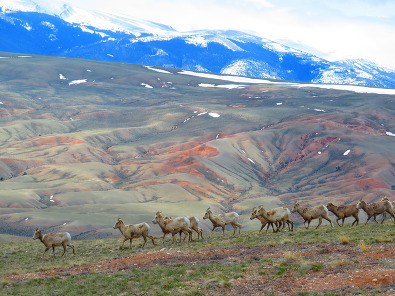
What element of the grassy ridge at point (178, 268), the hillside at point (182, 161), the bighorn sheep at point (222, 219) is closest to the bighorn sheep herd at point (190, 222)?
the bighorn sheep at point (222, 219)

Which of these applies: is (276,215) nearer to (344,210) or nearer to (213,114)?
(344,210)

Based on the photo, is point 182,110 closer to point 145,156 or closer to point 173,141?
point 173,141

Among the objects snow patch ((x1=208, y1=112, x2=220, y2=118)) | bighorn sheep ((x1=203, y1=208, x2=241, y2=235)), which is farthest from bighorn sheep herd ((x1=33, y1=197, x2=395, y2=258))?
snow patch ((x1=208, y1=112, x2=220, y2=118))

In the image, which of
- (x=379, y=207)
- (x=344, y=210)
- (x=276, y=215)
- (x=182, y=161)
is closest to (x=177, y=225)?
(x=276, y=215)

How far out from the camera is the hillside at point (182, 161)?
90062 mm

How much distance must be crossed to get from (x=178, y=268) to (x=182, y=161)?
10506cm

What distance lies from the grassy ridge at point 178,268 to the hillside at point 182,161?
41.7m

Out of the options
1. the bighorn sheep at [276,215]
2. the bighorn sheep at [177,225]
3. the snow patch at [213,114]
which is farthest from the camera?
the snow patch at [213,114]

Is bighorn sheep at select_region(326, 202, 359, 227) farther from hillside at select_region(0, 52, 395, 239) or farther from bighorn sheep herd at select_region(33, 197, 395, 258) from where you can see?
hillside at select_region(0, 52, 395, 239)

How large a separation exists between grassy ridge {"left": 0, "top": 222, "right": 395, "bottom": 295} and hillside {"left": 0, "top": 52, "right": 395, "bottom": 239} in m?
41.7

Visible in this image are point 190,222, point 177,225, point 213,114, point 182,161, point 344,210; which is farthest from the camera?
point 213,114

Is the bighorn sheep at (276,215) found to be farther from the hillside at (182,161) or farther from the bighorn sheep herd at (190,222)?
the hillside at (182,161)

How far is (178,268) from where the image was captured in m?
23.6

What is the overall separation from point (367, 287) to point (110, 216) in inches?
2591
